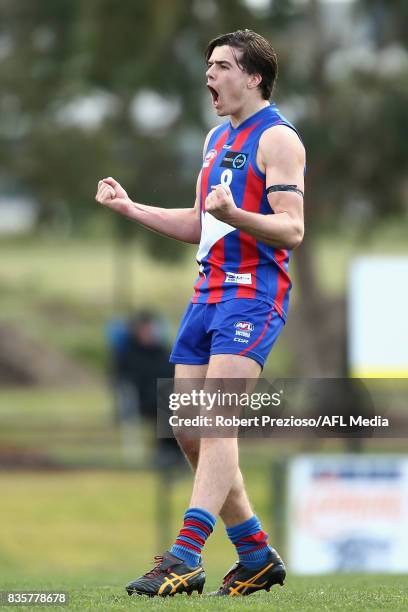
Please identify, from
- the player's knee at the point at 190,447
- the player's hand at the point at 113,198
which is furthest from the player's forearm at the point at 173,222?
the player's knee at the point at 190,447

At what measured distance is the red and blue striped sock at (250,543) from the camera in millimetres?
5848

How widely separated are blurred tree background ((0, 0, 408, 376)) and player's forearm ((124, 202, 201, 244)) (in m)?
16.8

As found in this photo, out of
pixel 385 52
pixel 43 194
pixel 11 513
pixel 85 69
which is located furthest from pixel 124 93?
pixel 11 513

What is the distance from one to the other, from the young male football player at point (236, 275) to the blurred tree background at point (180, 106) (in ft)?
55.9

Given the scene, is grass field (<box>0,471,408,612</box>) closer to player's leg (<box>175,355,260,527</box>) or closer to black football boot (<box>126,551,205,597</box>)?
player's leg (<box>175,355,260,527</box>)

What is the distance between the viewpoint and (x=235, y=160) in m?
5.72

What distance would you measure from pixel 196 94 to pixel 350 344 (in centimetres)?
1211

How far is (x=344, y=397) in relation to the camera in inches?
369

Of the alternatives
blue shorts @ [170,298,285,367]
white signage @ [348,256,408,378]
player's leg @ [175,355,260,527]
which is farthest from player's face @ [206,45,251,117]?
white signage @ [348,256,408,378]

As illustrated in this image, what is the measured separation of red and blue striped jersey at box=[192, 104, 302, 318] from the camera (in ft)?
18.6

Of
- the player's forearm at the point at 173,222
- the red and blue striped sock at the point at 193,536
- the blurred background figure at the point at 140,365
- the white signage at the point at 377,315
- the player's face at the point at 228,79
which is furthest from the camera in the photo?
the blurred background figure at the point at 140,365

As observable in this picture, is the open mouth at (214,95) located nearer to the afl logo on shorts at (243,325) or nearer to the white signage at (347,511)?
the afl logo on shorts at (243,325)

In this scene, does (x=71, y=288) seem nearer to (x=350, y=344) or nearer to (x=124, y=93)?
(x=124, y=93)

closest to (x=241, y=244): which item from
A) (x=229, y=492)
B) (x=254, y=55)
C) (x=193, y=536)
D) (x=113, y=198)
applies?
(x=113, y=198)
